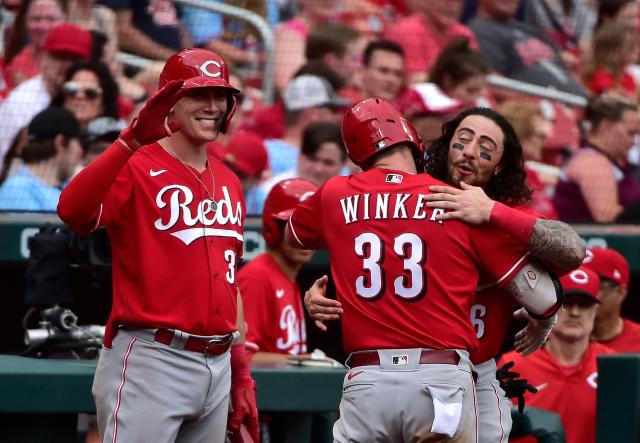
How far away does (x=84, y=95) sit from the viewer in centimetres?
670

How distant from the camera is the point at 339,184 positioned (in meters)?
3.85

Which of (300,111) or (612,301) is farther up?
(300,111)

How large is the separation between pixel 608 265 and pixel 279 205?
163 centimetres

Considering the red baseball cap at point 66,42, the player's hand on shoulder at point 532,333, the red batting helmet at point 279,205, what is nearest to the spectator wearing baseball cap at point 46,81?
the red baseball cap at point 66,42

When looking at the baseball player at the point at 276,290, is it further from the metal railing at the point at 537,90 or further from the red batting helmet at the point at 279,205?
the metal railing at the point at 537,90

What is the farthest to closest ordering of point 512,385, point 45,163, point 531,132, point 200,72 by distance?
point 531,132, point 45,163, point 512,385, point 200,72

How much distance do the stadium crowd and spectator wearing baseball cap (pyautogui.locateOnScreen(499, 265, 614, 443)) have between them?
0.01 metres

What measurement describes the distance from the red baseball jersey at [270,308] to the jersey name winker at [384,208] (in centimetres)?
140

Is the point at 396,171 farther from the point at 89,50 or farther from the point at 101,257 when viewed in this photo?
the point at 89,50

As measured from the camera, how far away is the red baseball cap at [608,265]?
19.1 feet

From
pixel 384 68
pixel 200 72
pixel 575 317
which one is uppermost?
pixel 384 68

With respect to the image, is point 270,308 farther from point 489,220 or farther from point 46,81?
point 46,81

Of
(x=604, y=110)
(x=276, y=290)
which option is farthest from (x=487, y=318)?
(x=604, y=110)

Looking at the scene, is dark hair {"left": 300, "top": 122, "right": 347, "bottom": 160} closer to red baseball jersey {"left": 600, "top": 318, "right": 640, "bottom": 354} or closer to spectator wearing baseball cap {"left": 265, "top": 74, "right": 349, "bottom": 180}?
spectator wearing baseball cap {"left": 265, "top": 74, "right": 349, "bottom": 180}
